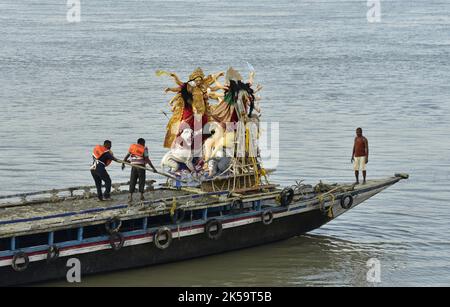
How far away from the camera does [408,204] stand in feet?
93.3

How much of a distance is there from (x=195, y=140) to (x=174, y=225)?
2.93 metres

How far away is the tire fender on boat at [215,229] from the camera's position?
21.1 m

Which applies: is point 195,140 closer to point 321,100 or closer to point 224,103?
point 224,103

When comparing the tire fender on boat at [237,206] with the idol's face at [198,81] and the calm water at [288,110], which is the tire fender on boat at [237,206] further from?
the idol's face at [198,81]

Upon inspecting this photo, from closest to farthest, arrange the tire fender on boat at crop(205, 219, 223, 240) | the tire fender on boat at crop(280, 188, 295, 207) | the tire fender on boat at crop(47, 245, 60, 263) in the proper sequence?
the tire fender on boat at crop(47, 245, 60, 263) < the tire fender on boat at crop(205, 219, 223, 240) < the tire fender on boat at crop(280, 188, 295, 207)

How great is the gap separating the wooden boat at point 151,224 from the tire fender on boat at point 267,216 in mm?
23

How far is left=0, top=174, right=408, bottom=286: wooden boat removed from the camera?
18953 mm

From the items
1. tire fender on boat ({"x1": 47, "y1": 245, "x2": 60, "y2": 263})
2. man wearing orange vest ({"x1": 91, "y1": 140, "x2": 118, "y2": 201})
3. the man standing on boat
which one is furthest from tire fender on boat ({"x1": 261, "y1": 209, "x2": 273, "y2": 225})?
tire fender on boat ({"x1": 47, "y1": 245, "x2": 60, "y2": 263})

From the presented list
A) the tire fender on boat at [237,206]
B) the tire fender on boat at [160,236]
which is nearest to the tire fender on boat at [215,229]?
the tire fender on boat at [237,206]

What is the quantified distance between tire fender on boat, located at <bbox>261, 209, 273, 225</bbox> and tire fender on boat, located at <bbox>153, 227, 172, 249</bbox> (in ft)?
8.35

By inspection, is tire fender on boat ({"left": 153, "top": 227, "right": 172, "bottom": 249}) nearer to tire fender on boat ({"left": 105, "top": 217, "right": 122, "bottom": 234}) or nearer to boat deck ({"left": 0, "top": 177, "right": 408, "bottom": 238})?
boat deck ({"left": 0, "top": 177, "right": 408, "bottom": 238})

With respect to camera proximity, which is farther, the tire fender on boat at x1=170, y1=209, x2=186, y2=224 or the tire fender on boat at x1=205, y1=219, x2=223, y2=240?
the tire fender on boat at x1=205, y1=219, x2=223, y2=240

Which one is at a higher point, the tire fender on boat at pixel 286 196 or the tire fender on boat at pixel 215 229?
the tire fender on boat at pixel 286 196

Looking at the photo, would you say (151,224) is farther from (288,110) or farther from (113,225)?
(288,110)
